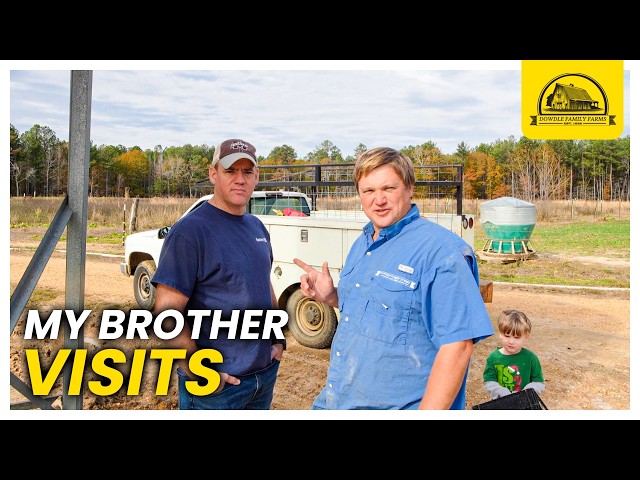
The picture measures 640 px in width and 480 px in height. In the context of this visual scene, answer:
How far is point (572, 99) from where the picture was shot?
2.82 m

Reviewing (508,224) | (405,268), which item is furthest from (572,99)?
(508,224)

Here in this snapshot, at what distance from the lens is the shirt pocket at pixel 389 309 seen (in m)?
1.86

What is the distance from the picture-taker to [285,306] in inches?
215

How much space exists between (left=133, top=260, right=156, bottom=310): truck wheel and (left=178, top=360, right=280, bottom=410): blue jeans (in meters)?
4.49

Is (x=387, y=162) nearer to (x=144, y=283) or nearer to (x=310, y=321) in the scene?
(x=310, y=321)

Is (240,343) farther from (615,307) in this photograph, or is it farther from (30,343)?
(615,307)

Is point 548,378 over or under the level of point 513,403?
under

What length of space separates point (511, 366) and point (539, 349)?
290cm

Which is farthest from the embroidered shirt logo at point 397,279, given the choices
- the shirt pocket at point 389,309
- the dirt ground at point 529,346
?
the dirt ground at point 529,346

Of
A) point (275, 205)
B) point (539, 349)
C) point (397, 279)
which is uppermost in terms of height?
point (275, 205)

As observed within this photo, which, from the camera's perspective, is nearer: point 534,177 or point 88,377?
point 88,377

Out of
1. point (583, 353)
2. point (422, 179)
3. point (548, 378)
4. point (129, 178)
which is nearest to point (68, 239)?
point (129, 178)

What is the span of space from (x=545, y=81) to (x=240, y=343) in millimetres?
1998

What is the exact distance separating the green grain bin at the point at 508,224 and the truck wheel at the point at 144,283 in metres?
6.25
